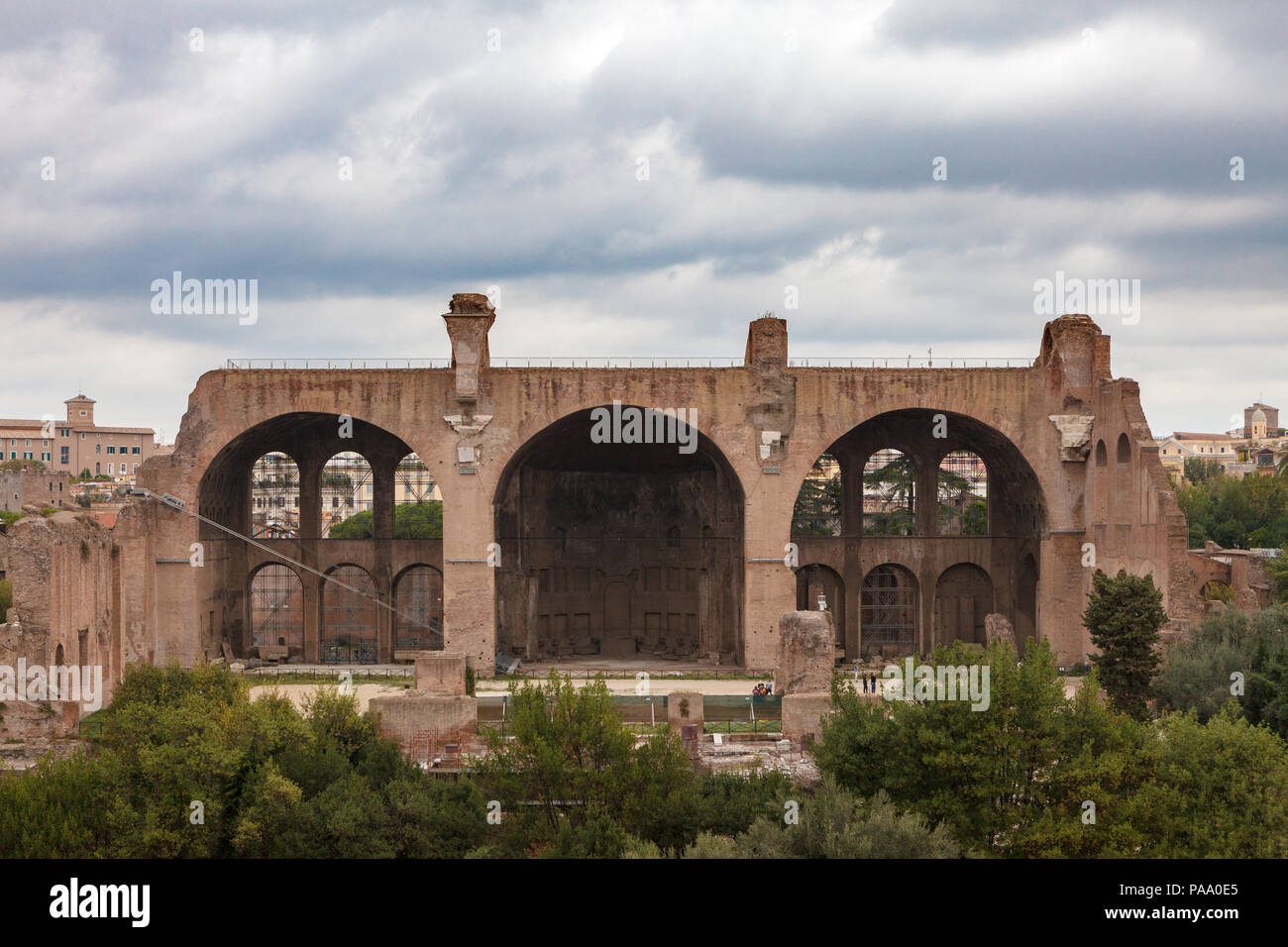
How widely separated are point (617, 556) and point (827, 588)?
23.5ft

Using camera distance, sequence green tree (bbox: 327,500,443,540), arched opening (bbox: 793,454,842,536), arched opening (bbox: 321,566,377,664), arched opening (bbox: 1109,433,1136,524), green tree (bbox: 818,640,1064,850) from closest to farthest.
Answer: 1. green tree (bbox: 818,640,1064,850)
2. arched opening (bbox: 1109,433,1136,524)
3. arched opening (bbox: 793,454,842,536)
4. arched opening (bbox: 321,566,377,664)
5. green tree (bbox: 327,500,443,540)

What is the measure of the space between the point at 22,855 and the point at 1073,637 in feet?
85.6

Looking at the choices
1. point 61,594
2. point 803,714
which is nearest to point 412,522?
Result: point 61,594

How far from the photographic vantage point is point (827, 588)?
A: 39.9 meters

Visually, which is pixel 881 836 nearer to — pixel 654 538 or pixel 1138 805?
pixel 1138 805

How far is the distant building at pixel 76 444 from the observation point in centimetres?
10425

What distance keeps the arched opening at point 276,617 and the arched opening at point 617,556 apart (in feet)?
23.6

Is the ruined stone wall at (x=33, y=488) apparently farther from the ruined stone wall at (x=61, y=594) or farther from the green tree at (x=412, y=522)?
the ruined stone wall at (x=61, y=594)

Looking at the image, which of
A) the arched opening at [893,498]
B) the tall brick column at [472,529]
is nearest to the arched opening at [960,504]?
the arched opening at [893,498]

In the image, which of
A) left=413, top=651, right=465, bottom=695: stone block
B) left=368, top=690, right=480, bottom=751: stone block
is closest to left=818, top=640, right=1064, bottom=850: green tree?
left=368, top=690, right=480, bottom=751: stone block

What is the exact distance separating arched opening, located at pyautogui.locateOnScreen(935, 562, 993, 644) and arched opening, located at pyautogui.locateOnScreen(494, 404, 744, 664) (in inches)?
272

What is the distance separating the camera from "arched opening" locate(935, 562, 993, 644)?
129 feet

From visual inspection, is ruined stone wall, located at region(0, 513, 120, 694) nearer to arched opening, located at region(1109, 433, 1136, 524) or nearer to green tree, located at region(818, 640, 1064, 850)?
green tree, located at region(818, 640, 1064, 850)
